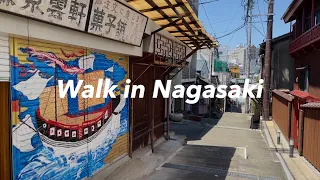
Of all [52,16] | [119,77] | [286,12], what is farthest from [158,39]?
[286,12]

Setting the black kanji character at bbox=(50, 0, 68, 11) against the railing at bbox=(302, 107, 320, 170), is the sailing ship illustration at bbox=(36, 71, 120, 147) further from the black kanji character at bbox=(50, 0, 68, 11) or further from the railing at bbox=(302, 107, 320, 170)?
the railing at bbox=(302, 107, 320, 170)

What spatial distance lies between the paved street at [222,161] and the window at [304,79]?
4.74 metres

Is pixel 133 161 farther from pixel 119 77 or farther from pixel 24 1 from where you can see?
pixel 24 1


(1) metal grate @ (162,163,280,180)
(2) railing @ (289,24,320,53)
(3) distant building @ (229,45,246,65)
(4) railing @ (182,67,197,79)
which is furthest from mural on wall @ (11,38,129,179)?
(3) distant building @ (229,45,246,65)

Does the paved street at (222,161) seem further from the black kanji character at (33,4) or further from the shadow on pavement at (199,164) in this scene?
the black kanji character at (33,4)

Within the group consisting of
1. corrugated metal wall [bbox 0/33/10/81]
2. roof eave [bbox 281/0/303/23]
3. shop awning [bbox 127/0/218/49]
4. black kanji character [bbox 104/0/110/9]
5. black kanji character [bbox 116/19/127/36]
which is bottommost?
corrugated metal wall [bbox 0/33/10/81]

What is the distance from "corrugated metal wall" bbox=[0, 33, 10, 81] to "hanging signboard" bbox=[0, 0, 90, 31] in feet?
2.27

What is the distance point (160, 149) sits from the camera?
502 inches

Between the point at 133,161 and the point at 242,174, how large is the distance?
4363 mm

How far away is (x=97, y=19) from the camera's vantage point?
6465mm

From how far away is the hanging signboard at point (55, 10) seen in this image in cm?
438

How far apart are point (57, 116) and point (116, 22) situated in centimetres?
301

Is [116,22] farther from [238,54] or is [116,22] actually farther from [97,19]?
[238,54]

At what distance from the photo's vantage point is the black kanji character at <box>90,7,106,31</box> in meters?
6.32
